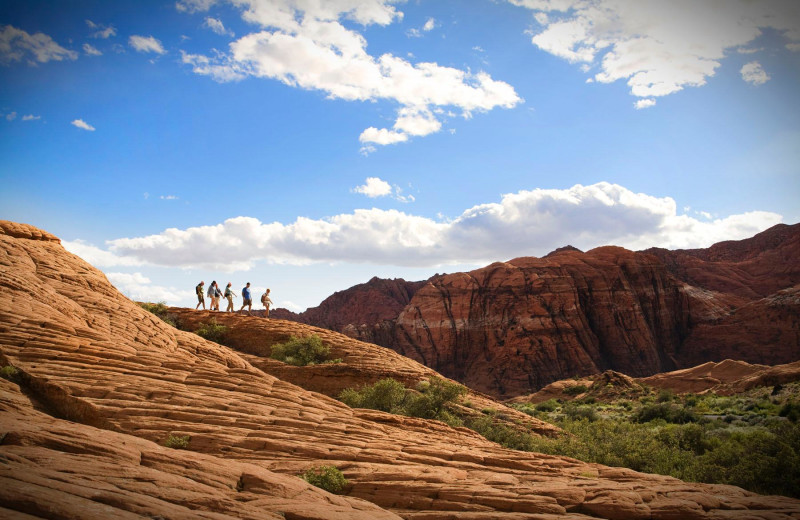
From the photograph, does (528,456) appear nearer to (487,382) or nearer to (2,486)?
(2,486)

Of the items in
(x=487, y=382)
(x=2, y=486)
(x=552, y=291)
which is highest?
(x=552, y=291)

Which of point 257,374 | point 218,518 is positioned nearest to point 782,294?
point 257,374

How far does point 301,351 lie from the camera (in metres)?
25.5

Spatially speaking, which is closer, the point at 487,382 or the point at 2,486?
the point at 2,486

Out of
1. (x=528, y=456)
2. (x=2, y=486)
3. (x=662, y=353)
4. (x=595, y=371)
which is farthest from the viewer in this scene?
(x=662, y=353)

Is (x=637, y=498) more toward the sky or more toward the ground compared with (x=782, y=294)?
more toward the ground

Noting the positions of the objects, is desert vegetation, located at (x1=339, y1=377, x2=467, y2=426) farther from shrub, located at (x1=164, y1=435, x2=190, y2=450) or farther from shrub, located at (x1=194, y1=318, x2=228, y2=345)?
shrub, located at (x1=164, y1=435, x2=190, y2=450)

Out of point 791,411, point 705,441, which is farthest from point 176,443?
point 791,411

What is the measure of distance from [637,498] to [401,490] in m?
4.46

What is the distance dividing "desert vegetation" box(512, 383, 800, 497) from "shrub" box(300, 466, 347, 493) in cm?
973

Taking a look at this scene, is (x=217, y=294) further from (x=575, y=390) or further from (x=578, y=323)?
(x=578, y=323)

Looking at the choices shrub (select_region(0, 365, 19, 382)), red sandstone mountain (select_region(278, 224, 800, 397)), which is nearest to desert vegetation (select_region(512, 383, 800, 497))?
shrub (select_region(0, 365, 19, 382))

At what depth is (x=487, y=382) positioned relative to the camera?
6150cm

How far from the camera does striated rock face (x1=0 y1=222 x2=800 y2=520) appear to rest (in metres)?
6.79
